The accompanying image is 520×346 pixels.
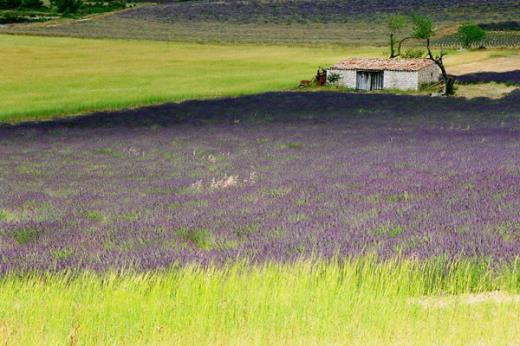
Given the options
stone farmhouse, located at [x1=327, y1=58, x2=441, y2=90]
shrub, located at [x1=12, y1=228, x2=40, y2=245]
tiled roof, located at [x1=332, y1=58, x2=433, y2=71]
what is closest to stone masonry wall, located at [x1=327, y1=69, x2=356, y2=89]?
stone farmhouse, located at [x1=327, y1=58, x2=441, y2=90]

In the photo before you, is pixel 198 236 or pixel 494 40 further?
pixel 494 40

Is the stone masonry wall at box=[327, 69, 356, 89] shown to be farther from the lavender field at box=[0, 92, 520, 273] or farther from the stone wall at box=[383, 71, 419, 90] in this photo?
the lavender field at box=[0, 92, 520, 273]

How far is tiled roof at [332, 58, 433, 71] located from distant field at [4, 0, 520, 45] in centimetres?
3697

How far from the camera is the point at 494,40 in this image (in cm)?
8712

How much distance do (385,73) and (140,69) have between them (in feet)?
80.5

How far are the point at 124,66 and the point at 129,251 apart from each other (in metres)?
65.9

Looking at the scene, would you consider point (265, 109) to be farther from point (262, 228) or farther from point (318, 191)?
point (262, 228)

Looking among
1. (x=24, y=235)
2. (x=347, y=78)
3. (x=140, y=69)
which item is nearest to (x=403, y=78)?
(x=347, y=78)

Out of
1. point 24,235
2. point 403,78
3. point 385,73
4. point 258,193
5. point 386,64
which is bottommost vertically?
point 403,78

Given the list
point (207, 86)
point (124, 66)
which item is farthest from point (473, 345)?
point (124, 66)

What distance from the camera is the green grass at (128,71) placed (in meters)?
47.2

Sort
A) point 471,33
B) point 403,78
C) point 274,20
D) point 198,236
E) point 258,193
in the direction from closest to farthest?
point 198,236 < point 258,193 < point 403,78 < point 471,33 < point 274,20

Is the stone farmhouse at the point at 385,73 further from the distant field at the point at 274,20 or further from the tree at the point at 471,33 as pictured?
the distant field at the point at 274,20

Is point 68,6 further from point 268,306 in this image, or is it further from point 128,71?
point 268,306
